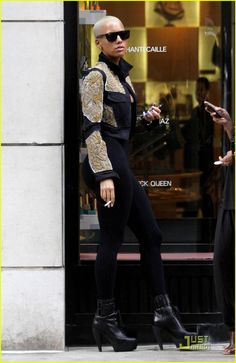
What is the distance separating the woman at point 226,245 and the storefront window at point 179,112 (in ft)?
3.51

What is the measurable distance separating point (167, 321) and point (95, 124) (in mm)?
1313

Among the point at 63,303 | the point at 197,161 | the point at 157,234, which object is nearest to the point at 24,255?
the point at 63,303

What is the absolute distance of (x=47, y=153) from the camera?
609 centimetres

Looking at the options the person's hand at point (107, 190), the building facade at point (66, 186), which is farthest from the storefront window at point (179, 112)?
the person's hand at point (107, 190)

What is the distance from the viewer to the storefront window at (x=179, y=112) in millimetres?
6496

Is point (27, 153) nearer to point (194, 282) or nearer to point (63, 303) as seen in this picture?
point (63, 303)

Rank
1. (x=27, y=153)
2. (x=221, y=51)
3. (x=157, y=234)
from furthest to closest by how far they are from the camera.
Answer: (x=221, y=51) < (x=27, y=153) < (x=157, y=234)

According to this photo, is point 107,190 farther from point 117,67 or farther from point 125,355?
point 125,355

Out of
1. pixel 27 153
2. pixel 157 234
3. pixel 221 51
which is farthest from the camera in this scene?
pixel 221 51

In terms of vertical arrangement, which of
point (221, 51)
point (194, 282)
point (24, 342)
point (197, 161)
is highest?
point (221, 51)

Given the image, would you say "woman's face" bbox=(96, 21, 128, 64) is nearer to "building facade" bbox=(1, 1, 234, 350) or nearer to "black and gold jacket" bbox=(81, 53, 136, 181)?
"black and gold jacket" bbox=(81, 53, 136, 181)

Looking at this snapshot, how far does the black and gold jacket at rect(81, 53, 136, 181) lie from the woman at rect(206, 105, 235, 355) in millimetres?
567

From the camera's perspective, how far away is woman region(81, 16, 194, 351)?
17.6 feet

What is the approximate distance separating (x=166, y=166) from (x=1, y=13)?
1645 millimetres
